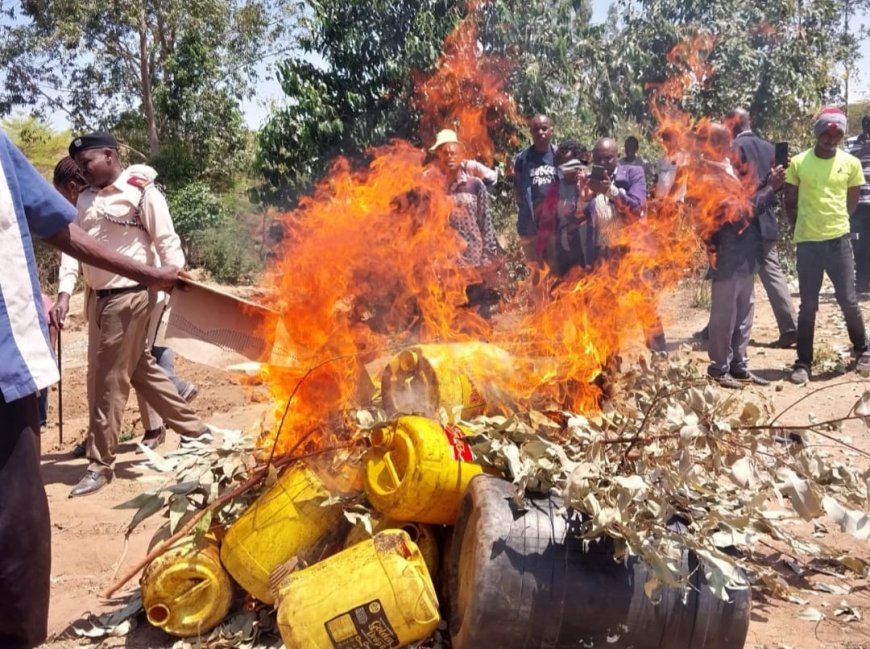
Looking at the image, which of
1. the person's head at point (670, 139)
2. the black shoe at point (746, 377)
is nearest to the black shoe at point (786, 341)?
the black shoe at point (746, 377)

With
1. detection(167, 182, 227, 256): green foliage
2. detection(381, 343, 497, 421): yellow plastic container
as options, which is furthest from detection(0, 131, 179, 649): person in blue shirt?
detection(167, 182, 227, 256): green foliage

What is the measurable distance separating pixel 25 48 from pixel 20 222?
2353 centimetres

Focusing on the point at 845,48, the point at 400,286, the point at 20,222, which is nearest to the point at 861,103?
the point at 845,48

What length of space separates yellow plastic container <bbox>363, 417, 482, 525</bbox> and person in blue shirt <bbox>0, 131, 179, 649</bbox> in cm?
120

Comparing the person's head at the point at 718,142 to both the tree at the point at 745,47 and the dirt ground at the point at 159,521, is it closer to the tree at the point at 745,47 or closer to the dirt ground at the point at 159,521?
the dirt ground at the point at 159,521

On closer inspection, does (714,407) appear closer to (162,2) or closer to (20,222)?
(20,222)

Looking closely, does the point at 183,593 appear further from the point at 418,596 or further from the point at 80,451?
the point at 80,451

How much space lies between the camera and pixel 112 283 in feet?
16.9

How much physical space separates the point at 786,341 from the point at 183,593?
6746 mm

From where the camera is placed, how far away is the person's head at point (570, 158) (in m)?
6.52

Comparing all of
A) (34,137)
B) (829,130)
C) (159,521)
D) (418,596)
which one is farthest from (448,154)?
(34,137)

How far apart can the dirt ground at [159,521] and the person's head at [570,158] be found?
7.86 feet

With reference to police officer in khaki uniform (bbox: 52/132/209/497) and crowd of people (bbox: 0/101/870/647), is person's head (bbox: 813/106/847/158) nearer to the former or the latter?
crowd of people (bbox: 0/101/870/647)

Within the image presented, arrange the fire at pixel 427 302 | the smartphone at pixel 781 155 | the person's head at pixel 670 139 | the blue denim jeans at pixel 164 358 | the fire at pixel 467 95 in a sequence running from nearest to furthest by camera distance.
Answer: the fire at pixel 427 302 < the blue denim jeans at pixel 164 358 < the smartphone at pixel 781 155 < the person's head at pixel 670 139 < the fire at pixel 467 95
